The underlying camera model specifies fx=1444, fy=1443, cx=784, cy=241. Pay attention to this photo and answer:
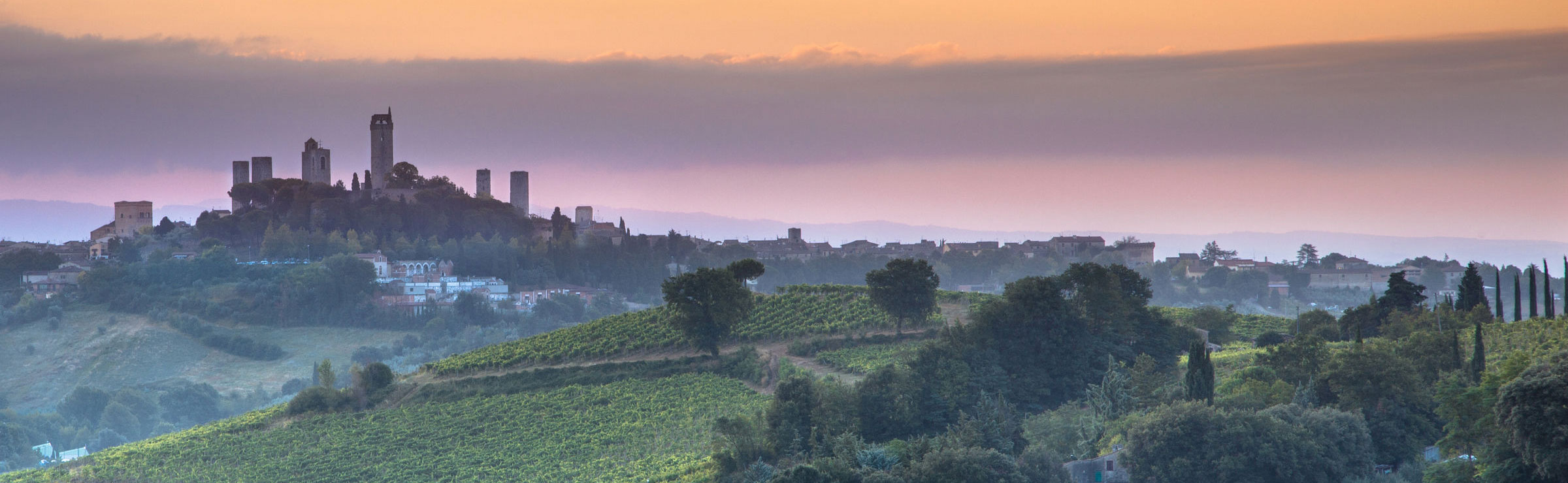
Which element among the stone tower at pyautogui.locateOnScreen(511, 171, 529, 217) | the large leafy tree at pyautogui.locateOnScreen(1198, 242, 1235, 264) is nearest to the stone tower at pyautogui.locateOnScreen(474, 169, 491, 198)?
the stone tower at pyautogui.locateOnScreen(511, 171, 529, 217)

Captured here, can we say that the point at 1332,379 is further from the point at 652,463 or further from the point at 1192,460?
the point at 652,463

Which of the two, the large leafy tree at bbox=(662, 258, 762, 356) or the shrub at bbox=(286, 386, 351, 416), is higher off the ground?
the large leafy tree at bbox=(662, 258, 762, 356)

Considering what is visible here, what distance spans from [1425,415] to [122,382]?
70371 mm

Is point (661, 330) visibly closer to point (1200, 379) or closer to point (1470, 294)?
point (1200, 379)

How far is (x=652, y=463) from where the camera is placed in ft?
114

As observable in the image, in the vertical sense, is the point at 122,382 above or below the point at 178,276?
below

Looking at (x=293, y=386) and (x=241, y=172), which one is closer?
(x=293, y=386)

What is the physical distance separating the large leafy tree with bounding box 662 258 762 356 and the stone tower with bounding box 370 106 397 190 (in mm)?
71458

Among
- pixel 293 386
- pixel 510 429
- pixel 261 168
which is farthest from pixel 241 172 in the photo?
pixel 510 429

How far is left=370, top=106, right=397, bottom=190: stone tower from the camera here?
114 m

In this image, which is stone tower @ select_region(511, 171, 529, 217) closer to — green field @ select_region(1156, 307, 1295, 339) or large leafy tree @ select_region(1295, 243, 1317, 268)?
large leafy tree @ select_region(1295, 243, 1317, 268)

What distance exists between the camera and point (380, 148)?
11381 cm

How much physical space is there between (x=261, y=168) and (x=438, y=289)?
1017 inches

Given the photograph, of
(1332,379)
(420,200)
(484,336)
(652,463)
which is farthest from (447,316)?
(1332,379)
